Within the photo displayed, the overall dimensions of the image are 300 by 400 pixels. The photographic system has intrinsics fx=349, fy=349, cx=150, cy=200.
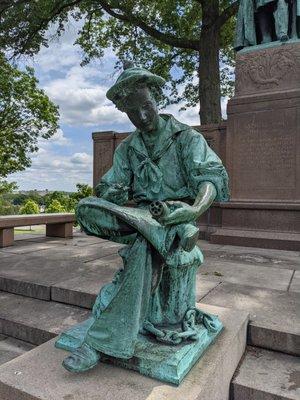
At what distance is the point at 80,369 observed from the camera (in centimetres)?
163

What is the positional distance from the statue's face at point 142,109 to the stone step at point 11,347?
195cm

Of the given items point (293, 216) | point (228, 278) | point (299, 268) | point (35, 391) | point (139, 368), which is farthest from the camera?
point (293, 216)

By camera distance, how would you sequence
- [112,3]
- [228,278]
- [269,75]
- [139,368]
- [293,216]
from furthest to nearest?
[112,3] → [269,75] → [293,216] → [228,278] → [139,368]

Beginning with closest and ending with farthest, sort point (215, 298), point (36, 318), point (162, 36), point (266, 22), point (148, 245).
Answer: point (148, 245)
point (36, 318)
point (215, 298)
point (266, 22)
point (162, 36)

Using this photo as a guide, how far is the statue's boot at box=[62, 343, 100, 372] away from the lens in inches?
64.1

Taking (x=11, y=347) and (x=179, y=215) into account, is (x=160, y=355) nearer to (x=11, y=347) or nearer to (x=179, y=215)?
(x=179, y=215)

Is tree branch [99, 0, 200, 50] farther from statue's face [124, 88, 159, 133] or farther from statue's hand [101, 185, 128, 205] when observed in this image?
statue's hand [101, 185, 128, 205]

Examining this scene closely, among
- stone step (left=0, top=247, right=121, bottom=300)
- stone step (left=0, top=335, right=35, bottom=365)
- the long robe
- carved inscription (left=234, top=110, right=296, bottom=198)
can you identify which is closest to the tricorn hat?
the long robe

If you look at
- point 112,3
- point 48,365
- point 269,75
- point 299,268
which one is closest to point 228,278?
point 299,268

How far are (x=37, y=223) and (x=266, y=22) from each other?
20.0ft

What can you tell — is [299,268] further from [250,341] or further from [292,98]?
[292,98]

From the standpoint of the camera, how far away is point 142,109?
1.90m

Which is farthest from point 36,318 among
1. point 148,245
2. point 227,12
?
point 227,12

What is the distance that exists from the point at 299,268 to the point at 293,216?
6.00 feet
